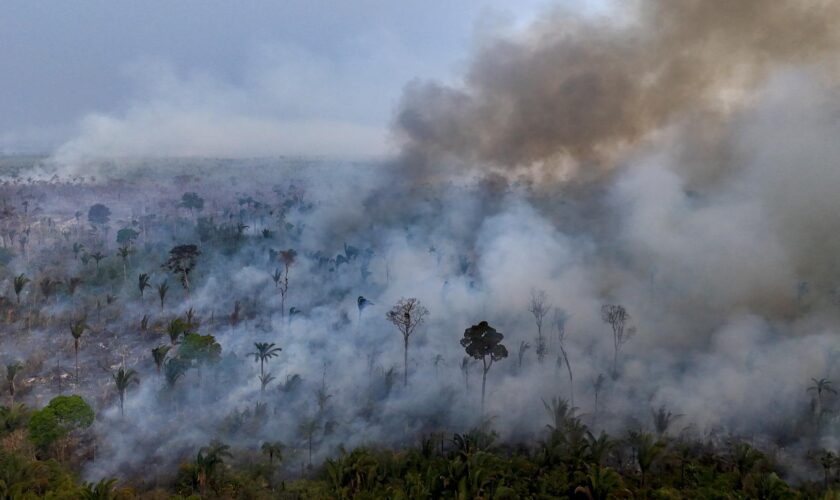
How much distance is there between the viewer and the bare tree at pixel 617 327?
161 ft

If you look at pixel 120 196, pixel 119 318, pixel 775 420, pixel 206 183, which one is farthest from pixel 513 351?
pixel 206 183

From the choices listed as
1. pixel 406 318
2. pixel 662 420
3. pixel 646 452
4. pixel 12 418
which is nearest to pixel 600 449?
pixel 646 452

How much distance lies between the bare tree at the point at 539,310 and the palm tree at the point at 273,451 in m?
25.3

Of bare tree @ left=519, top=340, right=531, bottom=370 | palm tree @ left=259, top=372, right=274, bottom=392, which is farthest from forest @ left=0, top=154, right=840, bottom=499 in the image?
bare tree @ left=519, top=340, right=531, bottom=370

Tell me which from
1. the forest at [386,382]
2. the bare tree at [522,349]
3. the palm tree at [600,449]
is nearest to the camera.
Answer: the forest at [386,382]

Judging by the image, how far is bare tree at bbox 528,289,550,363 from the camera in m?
53.0

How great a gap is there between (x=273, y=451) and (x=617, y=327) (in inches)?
1277

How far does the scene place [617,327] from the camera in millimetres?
51969

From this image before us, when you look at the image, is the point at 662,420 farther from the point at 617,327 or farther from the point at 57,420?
the point at 57,420

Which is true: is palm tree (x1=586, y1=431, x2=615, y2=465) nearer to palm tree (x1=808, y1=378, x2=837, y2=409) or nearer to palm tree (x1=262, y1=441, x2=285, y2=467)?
palm tree (x1=808, y1=378, x2=837, y2=409)

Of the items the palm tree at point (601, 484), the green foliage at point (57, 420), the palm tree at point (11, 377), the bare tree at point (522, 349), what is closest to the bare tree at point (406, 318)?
the bare tree at point (522, 349)

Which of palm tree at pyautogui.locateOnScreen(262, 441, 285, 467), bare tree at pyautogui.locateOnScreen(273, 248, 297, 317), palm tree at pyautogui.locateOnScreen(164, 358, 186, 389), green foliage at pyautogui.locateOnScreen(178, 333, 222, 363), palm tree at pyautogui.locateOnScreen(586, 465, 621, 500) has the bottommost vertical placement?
A: palm tree at pyautogui.locateOnScreen(262, 441, 285, 467)

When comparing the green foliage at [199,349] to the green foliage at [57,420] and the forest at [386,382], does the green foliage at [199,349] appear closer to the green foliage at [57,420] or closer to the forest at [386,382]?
the forest at [386,382]

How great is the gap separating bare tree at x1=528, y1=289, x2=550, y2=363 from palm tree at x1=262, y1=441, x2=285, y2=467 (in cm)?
2531
